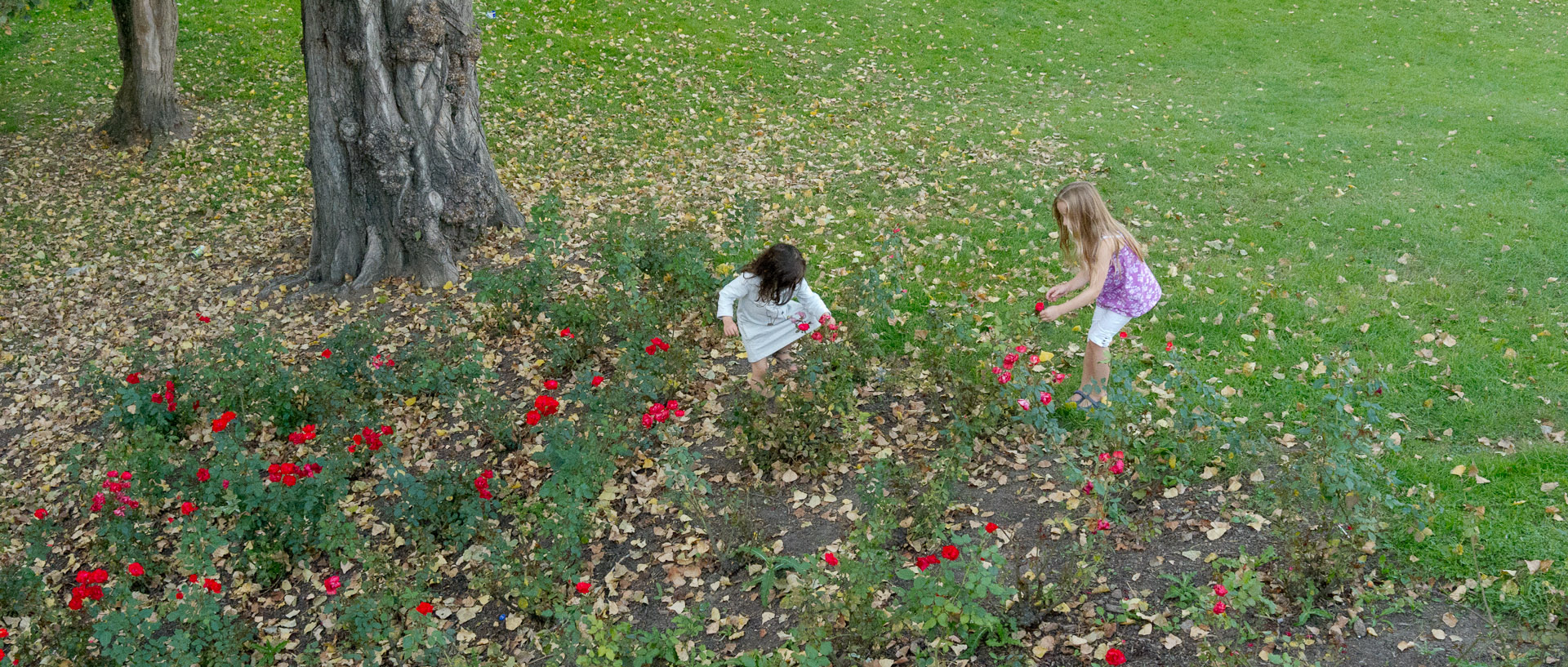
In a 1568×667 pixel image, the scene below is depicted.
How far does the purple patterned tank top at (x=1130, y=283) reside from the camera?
477 cm

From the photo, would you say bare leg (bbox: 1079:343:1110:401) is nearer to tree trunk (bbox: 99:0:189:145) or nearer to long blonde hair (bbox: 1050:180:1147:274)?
long blonde hair (bbox: 1050:180:1147:274)

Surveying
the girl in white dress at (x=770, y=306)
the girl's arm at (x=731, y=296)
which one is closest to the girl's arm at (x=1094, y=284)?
the girl in white dress at (x=770, y=306)

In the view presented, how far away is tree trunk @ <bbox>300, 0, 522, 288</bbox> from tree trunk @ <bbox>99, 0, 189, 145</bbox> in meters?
4.77

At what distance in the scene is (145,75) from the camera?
10.4 meters

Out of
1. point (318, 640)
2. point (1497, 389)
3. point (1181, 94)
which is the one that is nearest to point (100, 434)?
point (318, 640)

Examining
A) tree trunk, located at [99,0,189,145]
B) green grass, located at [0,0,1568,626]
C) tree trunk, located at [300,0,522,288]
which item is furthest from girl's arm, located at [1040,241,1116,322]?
tree trunk, located at [99,0,189,145]

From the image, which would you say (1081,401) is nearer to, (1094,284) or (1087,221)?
(1094,284)

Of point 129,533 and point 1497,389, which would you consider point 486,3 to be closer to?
point 129,533

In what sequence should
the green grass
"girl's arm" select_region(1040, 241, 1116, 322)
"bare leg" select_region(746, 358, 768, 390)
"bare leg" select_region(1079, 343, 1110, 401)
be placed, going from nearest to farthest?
"girl's arm" select_region(1040, 241, 1116, 322) → "bare leg" select_region(1079, 343, 1110, 401) → "bare leg" select_region(746, 358, 768, 390) → the green grass

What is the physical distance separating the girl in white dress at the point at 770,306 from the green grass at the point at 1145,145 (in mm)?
1112

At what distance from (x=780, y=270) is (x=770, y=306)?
13.2 inches

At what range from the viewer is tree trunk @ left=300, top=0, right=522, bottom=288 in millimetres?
6848

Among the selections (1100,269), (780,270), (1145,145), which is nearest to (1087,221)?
(1100,269)

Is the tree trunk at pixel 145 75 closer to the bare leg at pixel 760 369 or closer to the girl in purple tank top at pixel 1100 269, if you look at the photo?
the bare leg at pixel 760 369
